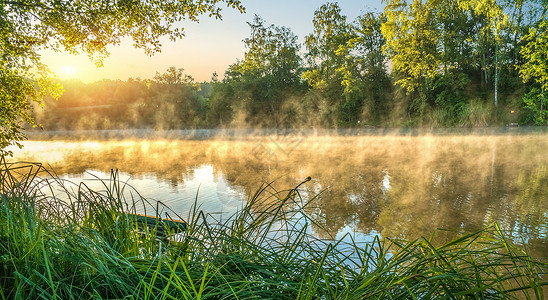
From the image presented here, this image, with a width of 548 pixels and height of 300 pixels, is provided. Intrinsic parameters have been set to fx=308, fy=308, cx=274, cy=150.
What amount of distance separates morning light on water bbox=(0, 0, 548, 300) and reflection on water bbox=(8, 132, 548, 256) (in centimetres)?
6

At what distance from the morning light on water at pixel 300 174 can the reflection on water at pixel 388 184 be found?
63mm

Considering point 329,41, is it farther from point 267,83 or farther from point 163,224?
point 163,224

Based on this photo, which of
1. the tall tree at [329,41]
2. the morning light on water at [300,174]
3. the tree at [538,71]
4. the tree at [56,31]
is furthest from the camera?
the tall tree at [329,41]

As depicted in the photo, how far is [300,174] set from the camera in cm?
866

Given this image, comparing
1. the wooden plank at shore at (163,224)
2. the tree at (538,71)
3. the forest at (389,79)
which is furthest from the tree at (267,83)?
the wooden plank at shore at (163,224)

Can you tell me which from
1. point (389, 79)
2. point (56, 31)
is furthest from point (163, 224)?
point (389, 79)

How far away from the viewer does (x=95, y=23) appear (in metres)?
5.15

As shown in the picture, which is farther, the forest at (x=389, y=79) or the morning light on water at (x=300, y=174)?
the forest at (x=389, y=79)

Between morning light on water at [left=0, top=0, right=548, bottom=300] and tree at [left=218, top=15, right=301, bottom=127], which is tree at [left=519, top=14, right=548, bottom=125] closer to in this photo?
morning light on water at [left=0, top=0, right=548, bottom=300]

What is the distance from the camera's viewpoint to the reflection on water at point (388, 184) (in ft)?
15.0

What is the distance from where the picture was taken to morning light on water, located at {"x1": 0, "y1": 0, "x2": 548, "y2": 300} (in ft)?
4.26

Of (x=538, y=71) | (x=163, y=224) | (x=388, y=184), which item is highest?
(x=538, y=71)

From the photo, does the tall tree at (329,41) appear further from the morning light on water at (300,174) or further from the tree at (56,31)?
the tree at (56,31)

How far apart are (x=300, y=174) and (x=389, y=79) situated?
22.8 m
